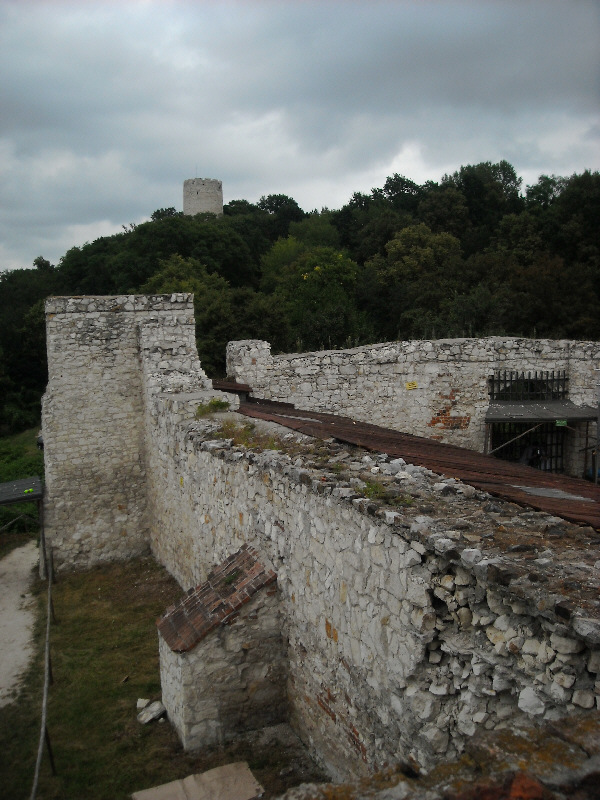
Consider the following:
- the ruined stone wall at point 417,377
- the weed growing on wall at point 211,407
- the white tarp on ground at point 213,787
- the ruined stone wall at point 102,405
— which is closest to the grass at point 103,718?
the white tarp on ground at point 213,787

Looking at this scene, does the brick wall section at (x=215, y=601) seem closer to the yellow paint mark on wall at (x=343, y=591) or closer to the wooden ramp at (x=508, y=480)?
the yellow paint mark on wall at (x=343, y=591)

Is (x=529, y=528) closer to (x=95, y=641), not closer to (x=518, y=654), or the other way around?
(x=518, y=654)

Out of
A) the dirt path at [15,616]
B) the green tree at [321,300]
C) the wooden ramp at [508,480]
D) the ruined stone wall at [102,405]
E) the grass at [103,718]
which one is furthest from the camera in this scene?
the green tree at [321,300]

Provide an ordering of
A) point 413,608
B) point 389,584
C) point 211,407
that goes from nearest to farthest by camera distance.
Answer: point 413,608
point 389,584
point 211,407

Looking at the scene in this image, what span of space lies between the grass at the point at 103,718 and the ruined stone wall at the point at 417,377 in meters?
4.51

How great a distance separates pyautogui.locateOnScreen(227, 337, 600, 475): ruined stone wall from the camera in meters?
12.2

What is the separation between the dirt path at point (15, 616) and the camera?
7.30 meters

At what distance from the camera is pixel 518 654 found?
9.91 ft

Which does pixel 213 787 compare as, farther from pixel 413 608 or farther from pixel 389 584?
pixel 413 608

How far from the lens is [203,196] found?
5303 cm

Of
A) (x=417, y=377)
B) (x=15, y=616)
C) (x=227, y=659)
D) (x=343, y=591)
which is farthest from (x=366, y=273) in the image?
(x=343, y=591)

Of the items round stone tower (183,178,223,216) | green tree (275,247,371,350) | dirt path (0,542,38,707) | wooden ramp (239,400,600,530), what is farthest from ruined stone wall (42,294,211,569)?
round stone tower (183,178,223,216)

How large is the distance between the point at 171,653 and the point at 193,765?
0.88 meters

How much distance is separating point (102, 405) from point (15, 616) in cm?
336
